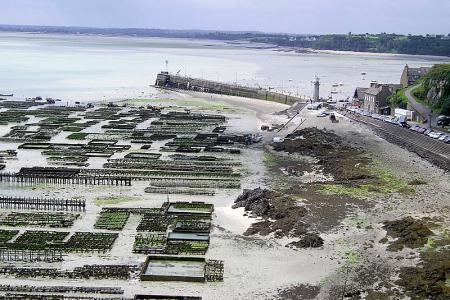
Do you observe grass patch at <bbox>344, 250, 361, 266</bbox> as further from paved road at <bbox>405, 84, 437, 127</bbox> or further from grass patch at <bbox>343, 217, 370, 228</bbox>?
paved road at <bbox>405, 84, 437, 127</bbox>

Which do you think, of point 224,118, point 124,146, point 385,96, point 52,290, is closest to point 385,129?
point 385,96

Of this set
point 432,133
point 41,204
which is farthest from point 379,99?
point 41,204

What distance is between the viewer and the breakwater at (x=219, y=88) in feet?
298

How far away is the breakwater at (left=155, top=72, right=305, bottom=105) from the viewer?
90.8 metres

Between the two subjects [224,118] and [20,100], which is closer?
[224,118]

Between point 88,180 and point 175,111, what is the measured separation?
124 feet

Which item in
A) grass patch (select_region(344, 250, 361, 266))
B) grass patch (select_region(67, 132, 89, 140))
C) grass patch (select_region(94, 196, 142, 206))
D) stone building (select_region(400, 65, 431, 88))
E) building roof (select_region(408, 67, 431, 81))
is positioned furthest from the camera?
building roof (select_region(408, 67, 431, 81))

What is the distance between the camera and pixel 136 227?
108 ft

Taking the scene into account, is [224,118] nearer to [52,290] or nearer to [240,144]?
[240,144]

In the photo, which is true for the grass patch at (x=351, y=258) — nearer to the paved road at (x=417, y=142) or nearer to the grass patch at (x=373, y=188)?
the grass patch at (x=373, y=188)

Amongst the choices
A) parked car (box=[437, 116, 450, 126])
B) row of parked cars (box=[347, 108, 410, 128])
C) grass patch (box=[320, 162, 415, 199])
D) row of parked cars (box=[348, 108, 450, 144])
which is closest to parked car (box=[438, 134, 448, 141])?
row of parked cars (box=[348, 108, 450, 144])

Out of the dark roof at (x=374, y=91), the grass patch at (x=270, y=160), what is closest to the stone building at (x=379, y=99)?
the dark roof at (x=374, y=91)

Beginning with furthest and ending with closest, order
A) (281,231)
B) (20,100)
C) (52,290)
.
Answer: (20,100), (281,231), (52,290)

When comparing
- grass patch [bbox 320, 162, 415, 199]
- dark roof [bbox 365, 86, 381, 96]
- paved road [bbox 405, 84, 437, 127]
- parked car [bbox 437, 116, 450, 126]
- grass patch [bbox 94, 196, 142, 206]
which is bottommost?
grass patch [bbox 94, 196, 142, 206]
